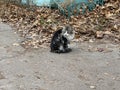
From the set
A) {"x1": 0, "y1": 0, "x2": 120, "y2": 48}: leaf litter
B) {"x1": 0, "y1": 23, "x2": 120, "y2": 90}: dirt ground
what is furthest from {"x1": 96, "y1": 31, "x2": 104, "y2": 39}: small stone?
{"x1": 0, "y1": 23, "x2": 120, "y2": 90}: dirt ground

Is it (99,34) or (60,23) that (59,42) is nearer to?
(99,34)

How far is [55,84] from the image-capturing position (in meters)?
7.26

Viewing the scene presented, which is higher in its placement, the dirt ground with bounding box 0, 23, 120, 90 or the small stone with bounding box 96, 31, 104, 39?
the small stone with bounding box 96, 31, 104, 39

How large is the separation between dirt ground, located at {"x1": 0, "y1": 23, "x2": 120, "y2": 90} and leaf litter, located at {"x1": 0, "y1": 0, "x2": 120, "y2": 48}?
53cm

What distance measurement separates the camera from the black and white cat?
9211 millimetres

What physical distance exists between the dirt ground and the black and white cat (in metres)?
0.17

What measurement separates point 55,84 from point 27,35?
4.67 metres

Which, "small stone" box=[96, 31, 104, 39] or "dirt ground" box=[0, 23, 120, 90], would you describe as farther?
"small stone" box=[96, 31, 104, 39]

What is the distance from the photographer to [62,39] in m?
9.28

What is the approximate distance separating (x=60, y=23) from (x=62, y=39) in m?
3.16

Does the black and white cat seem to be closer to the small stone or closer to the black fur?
the black fur

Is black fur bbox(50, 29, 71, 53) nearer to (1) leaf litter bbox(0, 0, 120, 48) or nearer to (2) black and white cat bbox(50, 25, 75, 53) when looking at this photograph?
(2) black and white cat bbox(50, 25, 75, 53)

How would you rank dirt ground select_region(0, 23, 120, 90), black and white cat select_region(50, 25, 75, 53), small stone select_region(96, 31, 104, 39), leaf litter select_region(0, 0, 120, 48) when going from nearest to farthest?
dirt ground select_region(0, 23, 120, 90) → black and white cat select_region(50, 25, 75, 53) → small stone select_region(96, 31, 104, 39) → leaf litter select_region(0, 0, 120, 48)

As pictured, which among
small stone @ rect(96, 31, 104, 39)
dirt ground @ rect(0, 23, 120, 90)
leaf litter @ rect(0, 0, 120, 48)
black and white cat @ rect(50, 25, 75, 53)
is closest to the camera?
dirt ground @ rect(0, 23, 120, 90)
